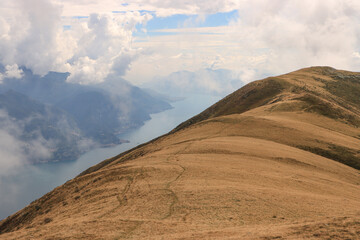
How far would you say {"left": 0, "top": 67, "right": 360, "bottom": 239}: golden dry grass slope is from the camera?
51.0 ft

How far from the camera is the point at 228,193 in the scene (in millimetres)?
20406

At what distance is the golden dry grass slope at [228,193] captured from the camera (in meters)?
15.5

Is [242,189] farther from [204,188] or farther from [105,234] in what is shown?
[105,234]

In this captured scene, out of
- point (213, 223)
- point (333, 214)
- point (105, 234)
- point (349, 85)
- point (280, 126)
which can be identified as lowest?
point (333, 214)

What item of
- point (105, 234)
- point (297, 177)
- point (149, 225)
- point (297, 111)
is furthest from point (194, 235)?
point (297, 111)

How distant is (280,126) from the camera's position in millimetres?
43312

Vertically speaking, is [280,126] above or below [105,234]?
above

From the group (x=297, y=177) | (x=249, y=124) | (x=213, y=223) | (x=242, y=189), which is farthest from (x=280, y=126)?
(x=213, y=223)

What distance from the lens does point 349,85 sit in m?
97.9

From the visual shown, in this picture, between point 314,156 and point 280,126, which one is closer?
point 314,156

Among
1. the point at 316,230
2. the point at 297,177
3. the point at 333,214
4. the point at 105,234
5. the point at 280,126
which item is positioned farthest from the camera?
the point at 280,126

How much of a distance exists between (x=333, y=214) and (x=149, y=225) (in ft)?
40.5

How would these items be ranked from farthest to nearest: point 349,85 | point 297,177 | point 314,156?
1. point 349,85
2. point 314,156
3. point 297,177

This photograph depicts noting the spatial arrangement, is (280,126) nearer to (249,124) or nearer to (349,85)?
(249,124)
